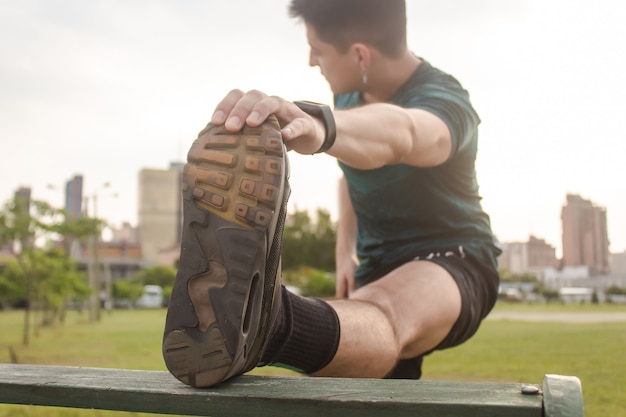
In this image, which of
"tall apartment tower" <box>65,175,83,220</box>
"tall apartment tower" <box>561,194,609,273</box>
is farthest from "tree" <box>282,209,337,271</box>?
"tall apartment tower" <box>65,175,83,220</box>

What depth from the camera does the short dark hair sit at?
218 cm

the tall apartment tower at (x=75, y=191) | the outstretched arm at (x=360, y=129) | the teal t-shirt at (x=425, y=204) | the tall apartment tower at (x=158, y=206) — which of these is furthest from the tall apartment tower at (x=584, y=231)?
the tall apartment tower at (x=158, y=206)

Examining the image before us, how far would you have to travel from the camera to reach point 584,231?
10305 mm

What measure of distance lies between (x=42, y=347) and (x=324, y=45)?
43.0 ft

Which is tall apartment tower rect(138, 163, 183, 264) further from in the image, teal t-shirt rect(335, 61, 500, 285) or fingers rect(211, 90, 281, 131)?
fingers rect(211, 90, 281, 131)

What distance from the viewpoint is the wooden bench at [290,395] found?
1040mm

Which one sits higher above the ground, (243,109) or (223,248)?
(243,109)

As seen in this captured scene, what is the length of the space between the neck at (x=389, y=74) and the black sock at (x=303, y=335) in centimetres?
103

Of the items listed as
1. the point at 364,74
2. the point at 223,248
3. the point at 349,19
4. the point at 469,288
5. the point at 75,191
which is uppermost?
the point at 75,191

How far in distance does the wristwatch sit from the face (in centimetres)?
86

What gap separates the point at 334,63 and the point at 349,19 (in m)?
0.16

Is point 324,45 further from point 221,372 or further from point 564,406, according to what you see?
point 564,406

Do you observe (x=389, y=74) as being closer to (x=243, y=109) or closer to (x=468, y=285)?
(x=468, y=285)

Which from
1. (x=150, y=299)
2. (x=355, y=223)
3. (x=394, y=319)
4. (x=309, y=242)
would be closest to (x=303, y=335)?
(x=394, y=319)
